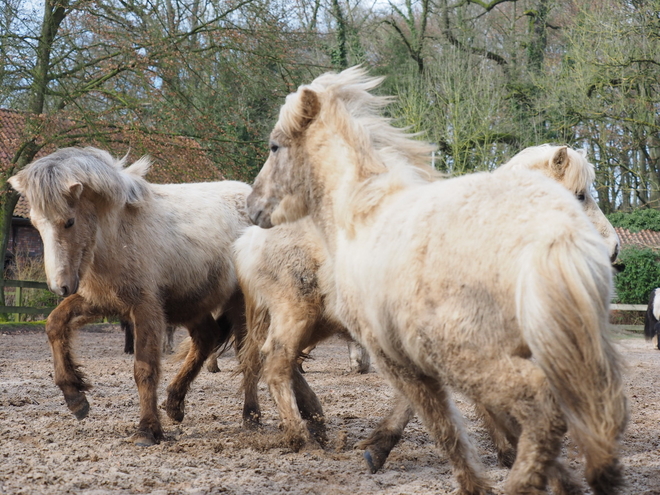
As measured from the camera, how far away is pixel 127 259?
571 centimetres

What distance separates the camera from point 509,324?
2.78m

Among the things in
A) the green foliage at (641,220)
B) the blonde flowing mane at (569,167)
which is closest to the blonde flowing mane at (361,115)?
the blonde flowing mane at (569,167)

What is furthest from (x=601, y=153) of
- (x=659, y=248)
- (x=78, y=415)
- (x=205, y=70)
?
(x=78, y=415)

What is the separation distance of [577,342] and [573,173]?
2.72m

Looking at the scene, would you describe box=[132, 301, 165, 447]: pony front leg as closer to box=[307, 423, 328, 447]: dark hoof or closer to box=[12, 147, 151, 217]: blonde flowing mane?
box=[12, 147, 151, 217]: blonde flowing mane

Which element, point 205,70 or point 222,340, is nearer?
point 222,340

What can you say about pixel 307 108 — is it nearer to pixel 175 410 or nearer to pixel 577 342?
pixel 577 342

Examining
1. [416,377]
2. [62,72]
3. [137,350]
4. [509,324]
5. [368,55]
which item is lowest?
[137,350]

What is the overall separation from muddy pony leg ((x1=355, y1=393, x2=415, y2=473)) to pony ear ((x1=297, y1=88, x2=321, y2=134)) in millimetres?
1783

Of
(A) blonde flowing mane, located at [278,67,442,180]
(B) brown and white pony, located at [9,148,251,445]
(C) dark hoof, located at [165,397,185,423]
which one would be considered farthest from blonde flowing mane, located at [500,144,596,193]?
(C) dark hoof, located at [165,397,185,423]

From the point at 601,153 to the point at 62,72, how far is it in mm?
17709

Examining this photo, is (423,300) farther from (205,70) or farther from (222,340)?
(205,70)

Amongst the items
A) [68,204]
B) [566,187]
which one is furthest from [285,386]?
[566,187]

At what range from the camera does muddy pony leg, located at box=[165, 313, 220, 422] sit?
249 inches
